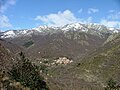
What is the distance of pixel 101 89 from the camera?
166 m

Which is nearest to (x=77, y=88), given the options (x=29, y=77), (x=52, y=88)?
(x=52, y=88)

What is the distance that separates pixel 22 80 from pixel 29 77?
235 inches

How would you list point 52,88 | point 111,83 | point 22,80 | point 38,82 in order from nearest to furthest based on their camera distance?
point 22,80 < point 38,82 < point 111,83 < point 52,88

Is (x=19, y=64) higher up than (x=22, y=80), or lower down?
higher up

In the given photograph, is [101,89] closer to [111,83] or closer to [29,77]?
[111,83]

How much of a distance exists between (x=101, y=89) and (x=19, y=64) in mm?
85487

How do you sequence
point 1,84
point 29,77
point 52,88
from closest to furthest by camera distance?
point 1,84 < point 29,77 < point 52,88

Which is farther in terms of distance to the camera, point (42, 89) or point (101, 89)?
point (101, 89)

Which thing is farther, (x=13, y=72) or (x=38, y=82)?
(x=38, y=82)

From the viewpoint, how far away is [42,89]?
3780 inches

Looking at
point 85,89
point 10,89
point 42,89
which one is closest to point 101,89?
point 85,89

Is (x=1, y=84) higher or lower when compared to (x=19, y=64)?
lower

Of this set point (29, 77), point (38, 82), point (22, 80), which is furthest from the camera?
point (38, 82)

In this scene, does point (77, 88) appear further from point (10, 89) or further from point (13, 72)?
point (10, 89)
